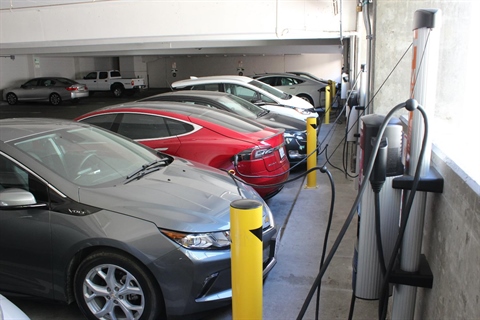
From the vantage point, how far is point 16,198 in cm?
319

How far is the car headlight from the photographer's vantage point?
3078mm

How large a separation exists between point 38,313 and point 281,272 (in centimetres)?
208

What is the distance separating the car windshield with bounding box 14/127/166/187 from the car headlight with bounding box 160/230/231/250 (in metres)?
0.85

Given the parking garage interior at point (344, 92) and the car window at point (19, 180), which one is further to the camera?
the car window at point (19, 180)

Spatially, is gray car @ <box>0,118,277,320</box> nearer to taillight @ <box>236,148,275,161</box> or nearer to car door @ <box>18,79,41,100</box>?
taillight @ <box>236,148,275,161</box>

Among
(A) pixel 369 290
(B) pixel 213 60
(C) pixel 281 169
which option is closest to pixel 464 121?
(C) pixel 281 169

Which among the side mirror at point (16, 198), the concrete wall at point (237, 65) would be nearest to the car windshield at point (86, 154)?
the side mirror at point (16, 198)

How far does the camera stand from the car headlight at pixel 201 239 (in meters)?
3.08

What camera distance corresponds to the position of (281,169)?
5.66m

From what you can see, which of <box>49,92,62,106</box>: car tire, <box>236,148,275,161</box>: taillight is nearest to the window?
<box>236,148,275,161</box>: taillight

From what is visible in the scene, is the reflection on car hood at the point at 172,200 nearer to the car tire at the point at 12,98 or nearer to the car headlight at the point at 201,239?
the car headlight at the point at 201,239

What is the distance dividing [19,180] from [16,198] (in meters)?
0.28

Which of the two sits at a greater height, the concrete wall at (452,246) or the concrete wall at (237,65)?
the concrete wall at (237,65)

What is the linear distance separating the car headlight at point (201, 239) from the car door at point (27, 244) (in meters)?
0.93
